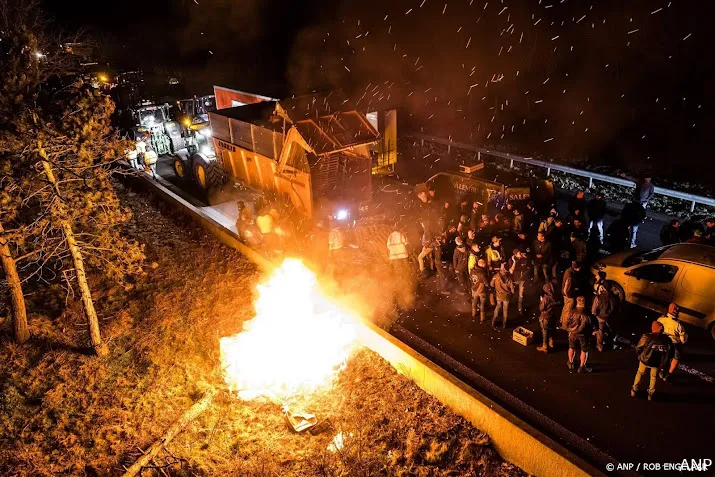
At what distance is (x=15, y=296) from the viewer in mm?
9695

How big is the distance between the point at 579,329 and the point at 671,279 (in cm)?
257

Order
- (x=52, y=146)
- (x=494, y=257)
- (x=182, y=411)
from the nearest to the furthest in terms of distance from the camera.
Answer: (x=52, y=146), (x=182, y=411), (x=494, y=257)

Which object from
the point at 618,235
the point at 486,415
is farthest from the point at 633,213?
the point at 486,415

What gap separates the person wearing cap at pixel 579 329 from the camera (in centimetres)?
791

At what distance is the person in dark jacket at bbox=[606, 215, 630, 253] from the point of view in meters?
11.4

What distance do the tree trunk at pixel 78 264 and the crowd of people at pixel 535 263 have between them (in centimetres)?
615

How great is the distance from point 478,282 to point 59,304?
9.60m

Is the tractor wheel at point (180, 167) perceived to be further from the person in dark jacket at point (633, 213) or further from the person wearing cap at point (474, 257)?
the person in dark jacket at point (633, 213)

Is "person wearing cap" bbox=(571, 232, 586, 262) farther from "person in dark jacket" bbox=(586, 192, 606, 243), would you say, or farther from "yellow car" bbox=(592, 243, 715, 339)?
"person in dark jacket" bbox=(586, 192, 606, 243)

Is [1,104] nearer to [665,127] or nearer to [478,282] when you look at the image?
[478,282]

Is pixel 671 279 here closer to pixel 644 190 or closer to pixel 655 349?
pixel 655 349

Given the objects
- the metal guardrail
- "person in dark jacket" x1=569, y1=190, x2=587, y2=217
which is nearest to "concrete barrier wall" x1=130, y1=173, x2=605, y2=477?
"person in dark jacket" x1=569, y1=190, x2=587, y2=217

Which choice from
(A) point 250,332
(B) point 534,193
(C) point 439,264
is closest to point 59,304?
(A) point 250,332

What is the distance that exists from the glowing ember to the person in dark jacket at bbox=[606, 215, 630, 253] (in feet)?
21.4
